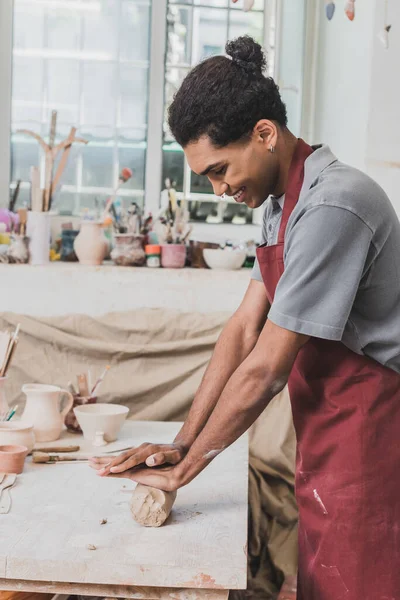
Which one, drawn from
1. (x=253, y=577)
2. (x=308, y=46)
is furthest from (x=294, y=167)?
(x=308, y=46)

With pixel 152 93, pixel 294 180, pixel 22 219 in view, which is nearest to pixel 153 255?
pixel 22 219

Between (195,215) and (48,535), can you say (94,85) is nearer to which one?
(195,215)

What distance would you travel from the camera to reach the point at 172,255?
345 cm

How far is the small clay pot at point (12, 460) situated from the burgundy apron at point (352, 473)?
70cm

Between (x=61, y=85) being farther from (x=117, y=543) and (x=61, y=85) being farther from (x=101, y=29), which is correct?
(x=117, y=543)

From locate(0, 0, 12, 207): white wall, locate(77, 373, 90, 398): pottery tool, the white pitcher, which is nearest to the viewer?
the white pitcher

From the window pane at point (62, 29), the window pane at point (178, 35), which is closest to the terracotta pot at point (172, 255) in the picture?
the window pane at point (178, 35)

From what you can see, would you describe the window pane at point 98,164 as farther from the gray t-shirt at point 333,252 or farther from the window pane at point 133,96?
the gray t-shirt at point 333,252

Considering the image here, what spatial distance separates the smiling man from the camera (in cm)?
143

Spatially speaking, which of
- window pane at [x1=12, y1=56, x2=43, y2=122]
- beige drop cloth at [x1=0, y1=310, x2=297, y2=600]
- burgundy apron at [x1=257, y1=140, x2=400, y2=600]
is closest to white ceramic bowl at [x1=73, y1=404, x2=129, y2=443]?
A: burgundy apron at [x1=257, y1=140, x2=400, y2=600]

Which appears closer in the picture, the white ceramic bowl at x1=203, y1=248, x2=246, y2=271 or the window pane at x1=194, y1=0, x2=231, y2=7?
the white ceramic bowl at x1=203, y1=248, x2=246, y2=271

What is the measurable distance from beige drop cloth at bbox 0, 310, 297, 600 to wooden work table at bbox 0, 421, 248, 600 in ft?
4.57

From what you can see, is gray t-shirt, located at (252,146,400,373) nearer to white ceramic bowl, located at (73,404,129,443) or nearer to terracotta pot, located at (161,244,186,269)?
white ceramic bowl, located at (73,404,129,443)

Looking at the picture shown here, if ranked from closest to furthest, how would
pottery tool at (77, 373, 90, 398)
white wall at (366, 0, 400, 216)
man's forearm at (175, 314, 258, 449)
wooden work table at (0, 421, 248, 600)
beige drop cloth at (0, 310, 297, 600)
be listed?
wooden work table at (0, 421, 248, 600) → man's forearm at (175, 314, 258, 449) → pottery tool at (77, 373, 90, 398) → white wall at (366, 0, 400, 216) → beige drop cloth at (0, 310, 297, 600)
